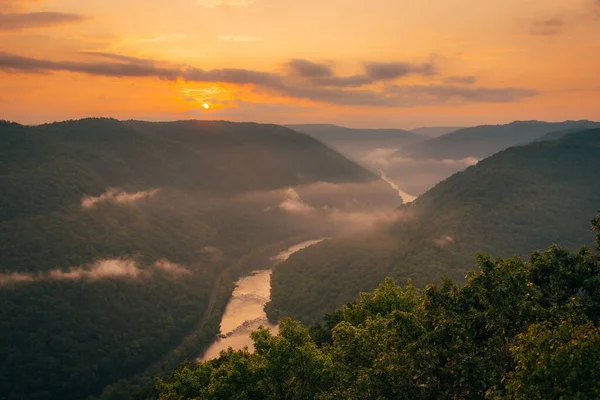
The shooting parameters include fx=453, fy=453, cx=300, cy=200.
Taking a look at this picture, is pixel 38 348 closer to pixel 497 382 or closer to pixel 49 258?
pixel 49 258

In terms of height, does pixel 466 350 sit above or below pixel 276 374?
above

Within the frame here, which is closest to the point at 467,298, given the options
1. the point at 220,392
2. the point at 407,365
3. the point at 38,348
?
the point at 407,365

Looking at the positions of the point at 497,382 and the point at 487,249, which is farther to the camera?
the point at 487,249

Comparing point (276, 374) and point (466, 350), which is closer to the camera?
point (466, 350)

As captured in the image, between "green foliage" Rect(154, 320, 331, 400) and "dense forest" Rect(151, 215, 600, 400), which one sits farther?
"green foliage" Rect(154, 320, 331, 400)

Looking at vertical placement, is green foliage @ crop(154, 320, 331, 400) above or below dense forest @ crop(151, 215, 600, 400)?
below

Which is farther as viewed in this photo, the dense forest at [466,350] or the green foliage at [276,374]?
the green foliage at [276,374]

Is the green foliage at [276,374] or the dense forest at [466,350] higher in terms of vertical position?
the dense forest at [466,350]

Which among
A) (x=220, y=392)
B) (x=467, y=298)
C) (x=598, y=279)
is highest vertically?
(x=598, y=279)
